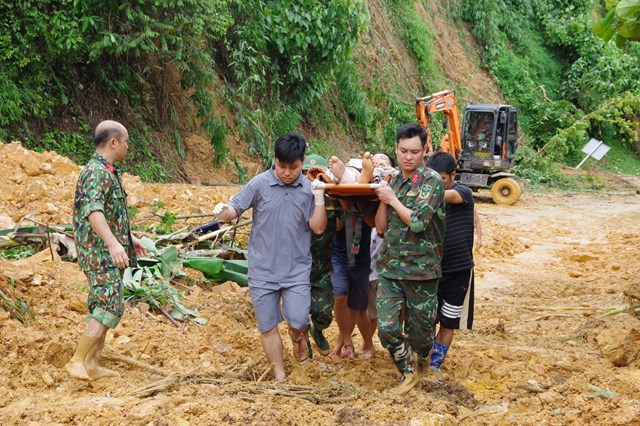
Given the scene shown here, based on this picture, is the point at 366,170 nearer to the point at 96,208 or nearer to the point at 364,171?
the point at 364,171

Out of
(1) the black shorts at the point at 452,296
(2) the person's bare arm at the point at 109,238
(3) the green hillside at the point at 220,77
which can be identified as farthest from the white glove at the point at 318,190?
(3) the green hillside at the point at 220,77

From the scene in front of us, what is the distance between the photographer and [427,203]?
519 cm

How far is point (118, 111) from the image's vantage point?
605 inches

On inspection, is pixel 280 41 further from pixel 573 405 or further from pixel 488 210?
pixel 573 405

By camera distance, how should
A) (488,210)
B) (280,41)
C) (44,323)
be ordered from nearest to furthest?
(44,323) < (280,41) < (488,210)

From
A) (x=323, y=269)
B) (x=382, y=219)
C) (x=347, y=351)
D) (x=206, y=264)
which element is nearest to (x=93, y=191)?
(x=323, y=269)

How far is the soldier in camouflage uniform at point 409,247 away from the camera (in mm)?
5215

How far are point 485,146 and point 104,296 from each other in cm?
1672

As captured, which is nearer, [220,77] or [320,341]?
[320,341]

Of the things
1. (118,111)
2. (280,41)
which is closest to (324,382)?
(118,111)

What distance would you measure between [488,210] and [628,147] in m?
18.1

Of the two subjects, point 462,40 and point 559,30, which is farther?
point 559,30

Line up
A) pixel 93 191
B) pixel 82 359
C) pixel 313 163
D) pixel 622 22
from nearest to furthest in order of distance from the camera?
pixel 93 191, pixel 82 359, pixel 313 163, pixel 622 22

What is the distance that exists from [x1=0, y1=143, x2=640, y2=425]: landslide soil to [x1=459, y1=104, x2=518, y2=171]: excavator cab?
1097cm
